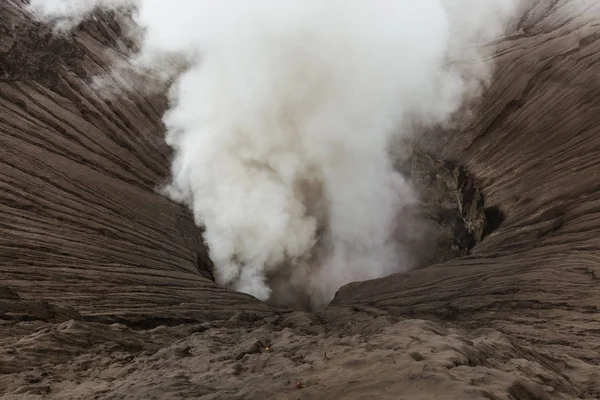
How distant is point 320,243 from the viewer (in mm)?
21219

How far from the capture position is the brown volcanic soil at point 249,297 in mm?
5848

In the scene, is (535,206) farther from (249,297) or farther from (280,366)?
(280,366)

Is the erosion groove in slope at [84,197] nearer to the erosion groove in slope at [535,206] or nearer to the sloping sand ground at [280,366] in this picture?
the sloping sand ground at [280,366]

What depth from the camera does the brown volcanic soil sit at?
5.85 meters

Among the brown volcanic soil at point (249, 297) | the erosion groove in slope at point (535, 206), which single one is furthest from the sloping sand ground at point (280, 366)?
the erosion groove in slope at point (535, 206)

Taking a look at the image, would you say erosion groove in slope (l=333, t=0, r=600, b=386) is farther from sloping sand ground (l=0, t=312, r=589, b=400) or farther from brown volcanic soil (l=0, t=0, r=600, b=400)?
sloping sand ground (l=0, t=312, r=589, b=400)

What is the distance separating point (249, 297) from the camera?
13.2 metres

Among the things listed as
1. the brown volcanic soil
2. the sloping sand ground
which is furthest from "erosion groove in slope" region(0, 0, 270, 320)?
the sloping sand ground

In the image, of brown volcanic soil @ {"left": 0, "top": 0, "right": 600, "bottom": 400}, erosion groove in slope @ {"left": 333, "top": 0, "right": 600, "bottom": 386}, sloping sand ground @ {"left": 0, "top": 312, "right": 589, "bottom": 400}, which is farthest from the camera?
erosion groove in slope @ {"left": 333, "top": 0, "right": 600, "bottom": 386}

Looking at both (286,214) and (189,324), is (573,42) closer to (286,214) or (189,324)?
(286,214)

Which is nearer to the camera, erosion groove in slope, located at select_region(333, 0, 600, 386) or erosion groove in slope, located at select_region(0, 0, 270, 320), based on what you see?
erosion groove in slope, located at select_region(333, 0, 600, 386)

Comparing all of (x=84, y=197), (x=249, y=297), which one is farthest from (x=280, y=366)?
(x=84, y=197)

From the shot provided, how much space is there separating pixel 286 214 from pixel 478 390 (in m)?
15.6

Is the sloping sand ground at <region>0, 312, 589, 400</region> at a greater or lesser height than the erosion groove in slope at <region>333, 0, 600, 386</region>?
lesser
